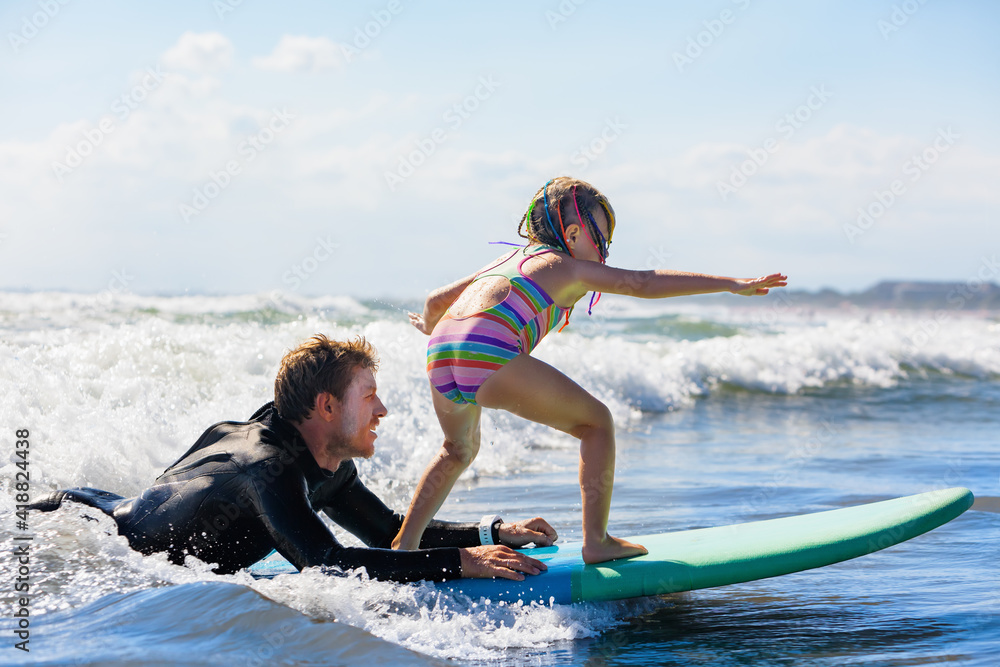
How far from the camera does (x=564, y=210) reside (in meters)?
3.42

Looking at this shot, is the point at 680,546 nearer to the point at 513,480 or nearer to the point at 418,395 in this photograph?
the point at 513,480

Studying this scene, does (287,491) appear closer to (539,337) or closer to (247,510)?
(247,510)

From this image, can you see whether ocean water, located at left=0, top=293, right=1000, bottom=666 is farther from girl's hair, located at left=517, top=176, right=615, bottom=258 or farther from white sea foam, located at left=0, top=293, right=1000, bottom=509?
girl's hair, located at left=517, top=176, right=615, bottom=258

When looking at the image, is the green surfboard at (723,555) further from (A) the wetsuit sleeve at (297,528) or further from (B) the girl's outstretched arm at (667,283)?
(B) the girl's outstretched arm at (667,283)

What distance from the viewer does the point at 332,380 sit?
285 centimetres

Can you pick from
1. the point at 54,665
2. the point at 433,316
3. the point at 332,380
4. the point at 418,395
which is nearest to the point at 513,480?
the point at 418,395

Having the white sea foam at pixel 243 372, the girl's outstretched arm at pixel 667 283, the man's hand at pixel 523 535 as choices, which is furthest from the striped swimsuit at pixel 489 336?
the white sea foam at pixel 243 372

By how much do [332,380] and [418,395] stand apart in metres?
5.05

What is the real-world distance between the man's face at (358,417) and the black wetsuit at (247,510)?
112mm

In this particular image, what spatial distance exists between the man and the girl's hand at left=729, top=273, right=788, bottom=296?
1207 millimetres

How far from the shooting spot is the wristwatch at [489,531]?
3459 millimetres

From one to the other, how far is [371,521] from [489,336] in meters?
0.89

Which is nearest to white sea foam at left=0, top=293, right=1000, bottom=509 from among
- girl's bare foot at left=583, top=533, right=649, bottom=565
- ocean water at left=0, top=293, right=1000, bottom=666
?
ocean water at left=0, top=293, right=1000, bottom=666

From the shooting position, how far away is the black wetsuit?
2629 mm
